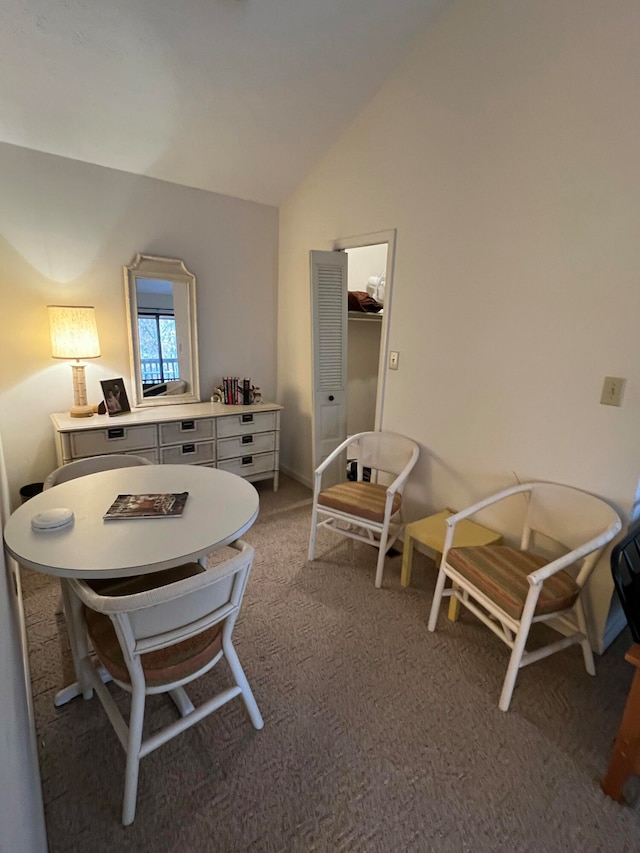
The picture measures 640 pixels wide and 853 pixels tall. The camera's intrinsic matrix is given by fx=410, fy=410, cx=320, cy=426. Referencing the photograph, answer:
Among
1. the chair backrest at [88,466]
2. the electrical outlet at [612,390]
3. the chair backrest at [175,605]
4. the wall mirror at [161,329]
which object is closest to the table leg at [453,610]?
the electrical outlet at [612,390]

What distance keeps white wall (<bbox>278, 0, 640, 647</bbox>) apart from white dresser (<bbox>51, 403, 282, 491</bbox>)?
3.62 feet

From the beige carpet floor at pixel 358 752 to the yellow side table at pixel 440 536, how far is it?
269 millimetres

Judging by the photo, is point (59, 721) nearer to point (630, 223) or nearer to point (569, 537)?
point (569, 537)

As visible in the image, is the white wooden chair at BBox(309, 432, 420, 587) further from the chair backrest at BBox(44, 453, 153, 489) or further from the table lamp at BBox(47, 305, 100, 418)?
the table lamp at BBox(47, 305, 100, 418)

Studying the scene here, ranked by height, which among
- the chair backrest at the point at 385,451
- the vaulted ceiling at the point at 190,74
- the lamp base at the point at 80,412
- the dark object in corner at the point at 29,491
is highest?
the vaulted ceiling at the point at 190,74

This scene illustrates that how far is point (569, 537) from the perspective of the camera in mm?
1867

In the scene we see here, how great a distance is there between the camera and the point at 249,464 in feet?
10.8

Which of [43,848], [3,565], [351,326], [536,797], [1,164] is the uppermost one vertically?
[1,164]

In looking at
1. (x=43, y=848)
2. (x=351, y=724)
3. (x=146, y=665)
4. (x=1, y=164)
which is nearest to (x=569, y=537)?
(x=351, y=724)

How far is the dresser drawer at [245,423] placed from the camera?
10.2 ft

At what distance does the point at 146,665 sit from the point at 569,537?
5.86ft

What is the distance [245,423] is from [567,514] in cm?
221

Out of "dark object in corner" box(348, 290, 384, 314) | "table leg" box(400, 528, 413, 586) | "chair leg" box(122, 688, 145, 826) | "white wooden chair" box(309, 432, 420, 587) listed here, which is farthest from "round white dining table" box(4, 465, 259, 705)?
"dark object in corner" box(348, 290, 384, 314)

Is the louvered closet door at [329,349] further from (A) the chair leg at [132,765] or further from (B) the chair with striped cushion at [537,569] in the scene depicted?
(A) the chair leg at [132,765]
